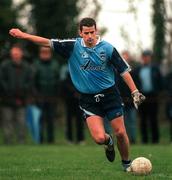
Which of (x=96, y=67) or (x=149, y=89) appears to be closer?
(x=96, y=67)

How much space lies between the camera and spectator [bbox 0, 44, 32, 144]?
772 inches

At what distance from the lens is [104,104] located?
11.4 metres

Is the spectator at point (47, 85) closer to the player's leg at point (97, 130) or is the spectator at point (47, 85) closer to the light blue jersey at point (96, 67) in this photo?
the light blue jersey at point (96, 67)

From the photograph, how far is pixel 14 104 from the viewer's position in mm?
19859

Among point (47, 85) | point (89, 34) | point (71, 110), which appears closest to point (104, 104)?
point (89, 34)

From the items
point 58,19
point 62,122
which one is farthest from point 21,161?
point 62,122

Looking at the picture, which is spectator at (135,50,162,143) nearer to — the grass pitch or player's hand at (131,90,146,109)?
the grass pitch

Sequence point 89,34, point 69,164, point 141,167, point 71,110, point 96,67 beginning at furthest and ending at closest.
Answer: point 71,110, point 69,164, point 96,67, point 89,34, point 141,167

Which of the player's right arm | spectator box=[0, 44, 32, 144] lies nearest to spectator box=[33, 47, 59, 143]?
spectator box=[0, 44, 32, 144]

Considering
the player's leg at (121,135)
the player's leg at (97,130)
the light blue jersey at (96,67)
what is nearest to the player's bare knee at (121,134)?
the player's leg at (121,135)

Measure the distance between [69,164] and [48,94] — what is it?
777 centimetres

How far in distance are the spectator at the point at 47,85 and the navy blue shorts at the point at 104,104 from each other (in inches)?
340

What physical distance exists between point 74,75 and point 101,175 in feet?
5.22

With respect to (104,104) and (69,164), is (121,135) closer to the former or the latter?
(104,104)
